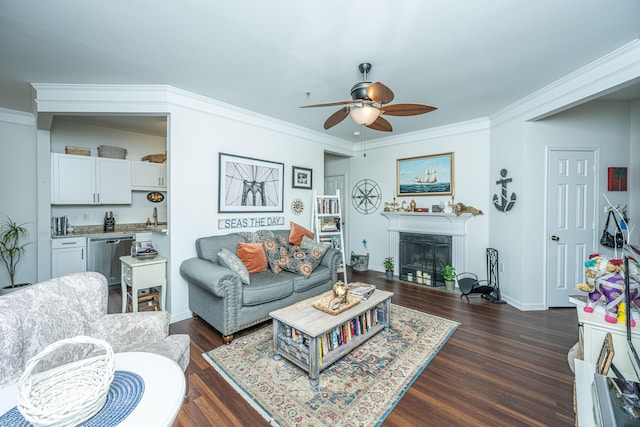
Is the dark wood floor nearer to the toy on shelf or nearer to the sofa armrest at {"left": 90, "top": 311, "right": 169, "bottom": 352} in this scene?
the sofa armrest at {"left": 90, "top": 311, "right": 169, "bottom": 352}

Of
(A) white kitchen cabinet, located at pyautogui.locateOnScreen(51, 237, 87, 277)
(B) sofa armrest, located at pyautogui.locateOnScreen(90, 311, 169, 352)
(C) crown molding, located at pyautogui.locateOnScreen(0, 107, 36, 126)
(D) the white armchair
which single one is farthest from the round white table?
(C) crown molding, located at pyautogui.locateOnScreen(0, 107, 36, 126)

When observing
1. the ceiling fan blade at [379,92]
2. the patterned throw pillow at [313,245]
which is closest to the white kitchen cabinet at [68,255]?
the patterned throw pillow at [313,245]

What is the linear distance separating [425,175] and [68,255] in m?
5.57

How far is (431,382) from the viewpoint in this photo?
1.95 metres

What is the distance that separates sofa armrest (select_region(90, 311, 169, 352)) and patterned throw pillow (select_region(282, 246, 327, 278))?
5.09 feet

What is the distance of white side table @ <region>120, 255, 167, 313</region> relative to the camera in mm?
2664

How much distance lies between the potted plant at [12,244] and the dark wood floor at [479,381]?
265cm

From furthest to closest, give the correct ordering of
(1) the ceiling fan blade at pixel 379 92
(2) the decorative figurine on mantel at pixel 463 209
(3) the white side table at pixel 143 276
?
(2) the decorative figurine on mantel at pixel 463 209
(3) the white side table at pixel 143 276
(1) the ceiling fan blade at pixel 379 92

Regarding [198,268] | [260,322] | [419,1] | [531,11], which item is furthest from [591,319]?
[198,268]

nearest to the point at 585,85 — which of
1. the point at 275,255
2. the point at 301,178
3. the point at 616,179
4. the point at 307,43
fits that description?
the point at 616,179

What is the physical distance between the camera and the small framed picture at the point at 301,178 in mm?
4266

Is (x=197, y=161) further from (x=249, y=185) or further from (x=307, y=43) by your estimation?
(x=307, y=43)

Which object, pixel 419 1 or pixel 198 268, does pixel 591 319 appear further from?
pixel 198 268

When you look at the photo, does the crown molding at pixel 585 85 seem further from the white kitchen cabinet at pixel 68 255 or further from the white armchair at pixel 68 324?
the white kitchen cabinet at pixel 68 255
